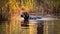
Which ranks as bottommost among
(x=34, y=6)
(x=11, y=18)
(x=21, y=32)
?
(x=21, y=32)

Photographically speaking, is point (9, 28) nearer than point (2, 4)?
Yes

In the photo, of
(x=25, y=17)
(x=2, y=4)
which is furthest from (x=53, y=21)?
(x=2, y=4)

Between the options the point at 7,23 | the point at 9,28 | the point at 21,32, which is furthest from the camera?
the point at 7,23

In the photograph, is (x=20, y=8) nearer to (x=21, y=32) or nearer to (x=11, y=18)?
(x=11, y=18)

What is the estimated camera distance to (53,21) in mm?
3576

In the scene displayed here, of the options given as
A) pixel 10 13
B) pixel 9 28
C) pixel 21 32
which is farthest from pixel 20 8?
pixel 21 32

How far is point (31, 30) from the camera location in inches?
120

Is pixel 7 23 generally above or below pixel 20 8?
below

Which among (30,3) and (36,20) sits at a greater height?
(30,3)

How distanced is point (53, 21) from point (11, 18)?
0.88 m

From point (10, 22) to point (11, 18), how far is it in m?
0.12

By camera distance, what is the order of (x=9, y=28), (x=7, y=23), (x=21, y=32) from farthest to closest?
(x=7, y=23) → (x=9, y=28) → (x=21, y=32)

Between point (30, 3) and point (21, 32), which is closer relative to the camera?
point (21, 32)

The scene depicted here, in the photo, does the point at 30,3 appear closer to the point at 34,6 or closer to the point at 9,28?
the point at 34,6
